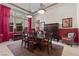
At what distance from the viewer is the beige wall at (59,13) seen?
256 centimetres

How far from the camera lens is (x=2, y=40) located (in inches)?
102

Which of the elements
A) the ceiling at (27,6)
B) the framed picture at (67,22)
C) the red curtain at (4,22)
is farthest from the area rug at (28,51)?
the ceiling at (27,6)

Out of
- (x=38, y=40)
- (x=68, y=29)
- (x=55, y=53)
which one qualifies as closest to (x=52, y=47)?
(x=55, y=53)

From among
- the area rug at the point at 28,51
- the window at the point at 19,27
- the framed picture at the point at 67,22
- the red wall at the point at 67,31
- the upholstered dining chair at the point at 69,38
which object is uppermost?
the framed picture at the point at 67,22

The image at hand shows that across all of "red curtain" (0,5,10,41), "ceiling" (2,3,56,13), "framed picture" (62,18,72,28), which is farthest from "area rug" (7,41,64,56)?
"ceiling" (2,3,56,13)

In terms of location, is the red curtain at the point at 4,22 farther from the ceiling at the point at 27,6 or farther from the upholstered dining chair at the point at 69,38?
the upholstered dining chair at the point at 69,38

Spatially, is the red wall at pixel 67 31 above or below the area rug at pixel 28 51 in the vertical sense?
above

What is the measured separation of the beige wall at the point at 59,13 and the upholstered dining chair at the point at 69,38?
0.59 feet

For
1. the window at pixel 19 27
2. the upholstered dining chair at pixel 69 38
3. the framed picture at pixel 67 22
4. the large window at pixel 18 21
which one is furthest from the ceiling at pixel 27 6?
the upholstered dining chair at pixel 69 38

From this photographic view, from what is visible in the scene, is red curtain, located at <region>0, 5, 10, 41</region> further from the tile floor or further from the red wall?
the red wall

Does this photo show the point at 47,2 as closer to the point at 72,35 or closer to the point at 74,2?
the point at 74,2

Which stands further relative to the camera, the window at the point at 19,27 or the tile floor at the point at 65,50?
the window at the point at 19,27

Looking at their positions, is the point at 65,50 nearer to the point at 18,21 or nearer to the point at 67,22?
the point at 67,22

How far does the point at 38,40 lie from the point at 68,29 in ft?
2.12
